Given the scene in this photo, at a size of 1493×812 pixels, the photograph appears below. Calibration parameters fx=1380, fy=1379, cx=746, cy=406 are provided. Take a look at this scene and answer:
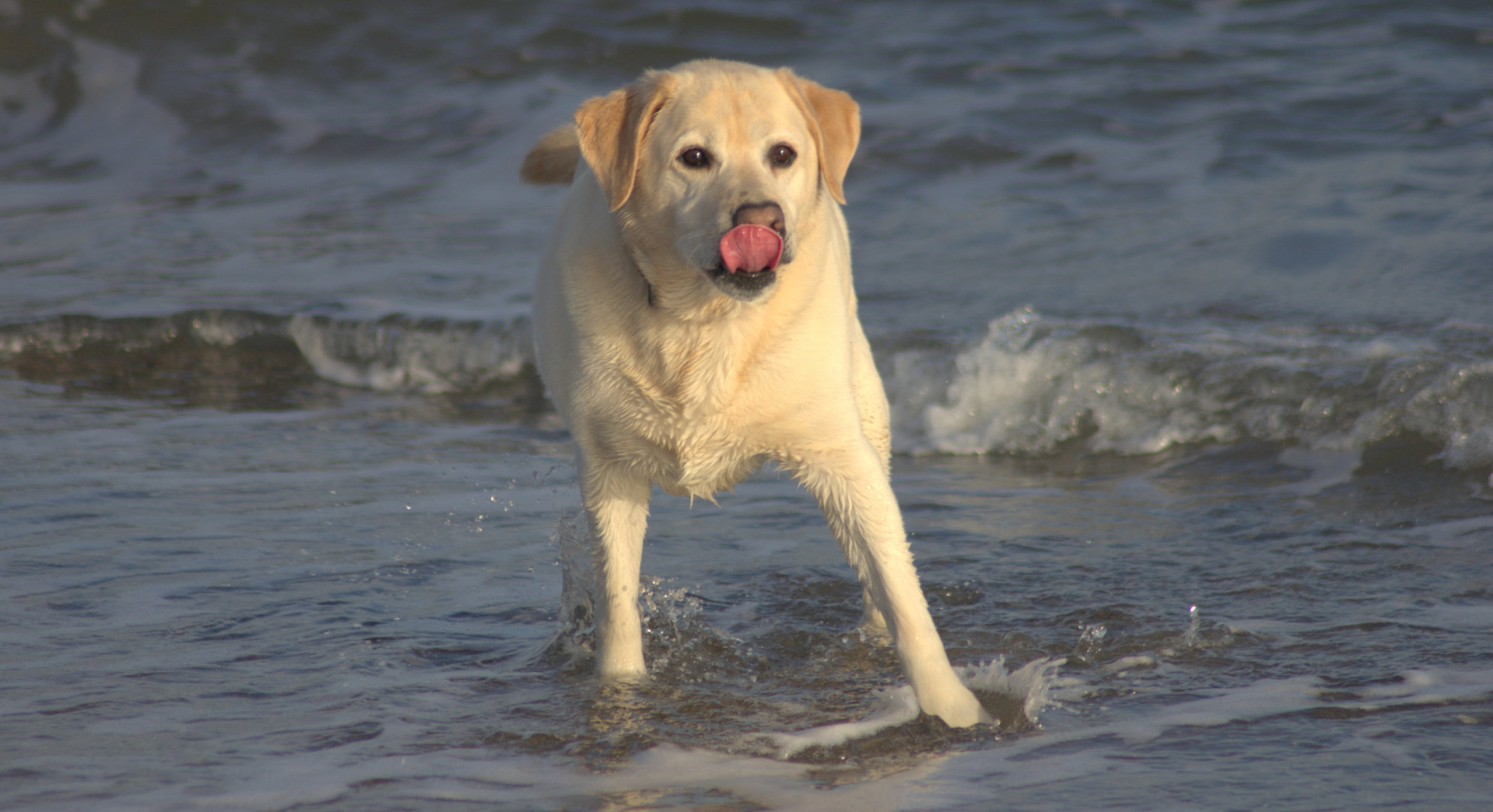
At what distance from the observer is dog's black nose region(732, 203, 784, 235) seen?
3449 mm

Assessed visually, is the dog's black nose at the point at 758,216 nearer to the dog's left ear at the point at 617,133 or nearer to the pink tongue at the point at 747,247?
the pink tongue at the point at 747,247

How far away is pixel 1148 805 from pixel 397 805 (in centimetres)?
173

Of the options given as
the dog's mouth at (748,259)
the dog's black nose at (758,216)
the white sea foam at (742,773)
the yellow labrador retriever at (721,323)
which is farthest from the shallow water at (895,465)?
the dog's black nose at (758,216)

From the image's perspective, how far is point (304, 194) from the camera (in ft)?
44.2

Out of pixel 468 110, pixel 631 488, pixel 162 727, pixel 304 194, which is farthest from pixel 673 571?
pixel 468 110

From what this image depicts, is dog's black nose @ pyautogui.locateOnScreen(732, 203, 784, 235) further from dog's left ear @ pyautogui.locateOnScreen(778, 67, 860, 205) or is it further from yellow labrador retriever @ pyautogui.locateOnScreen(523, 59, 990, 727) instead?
dog's left ear @ pyautogui.locateOnScreen(778, 67, 860, 205)

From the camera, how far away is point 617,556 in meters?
4.10

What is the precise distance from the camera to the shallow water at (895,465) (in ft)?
11.6

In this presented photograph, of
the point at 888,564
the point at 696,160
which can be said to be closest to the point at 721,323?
the point at 696,160

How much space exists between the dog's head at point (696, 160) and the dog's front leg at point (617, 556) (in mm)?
607

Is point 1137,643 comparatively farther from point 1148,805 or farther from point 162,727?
point 162,727

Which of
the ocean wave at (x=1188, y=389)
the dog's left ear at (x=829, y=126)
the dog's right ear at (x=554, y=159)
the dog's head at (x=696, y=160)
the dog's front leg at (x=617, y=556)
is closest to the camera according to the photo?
the dog's head at (x=696, y=160)

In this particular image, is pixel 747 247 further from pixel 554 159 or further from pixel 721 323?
pixel 554 159

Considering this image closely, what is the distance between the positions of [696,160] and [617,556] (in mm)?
1206
